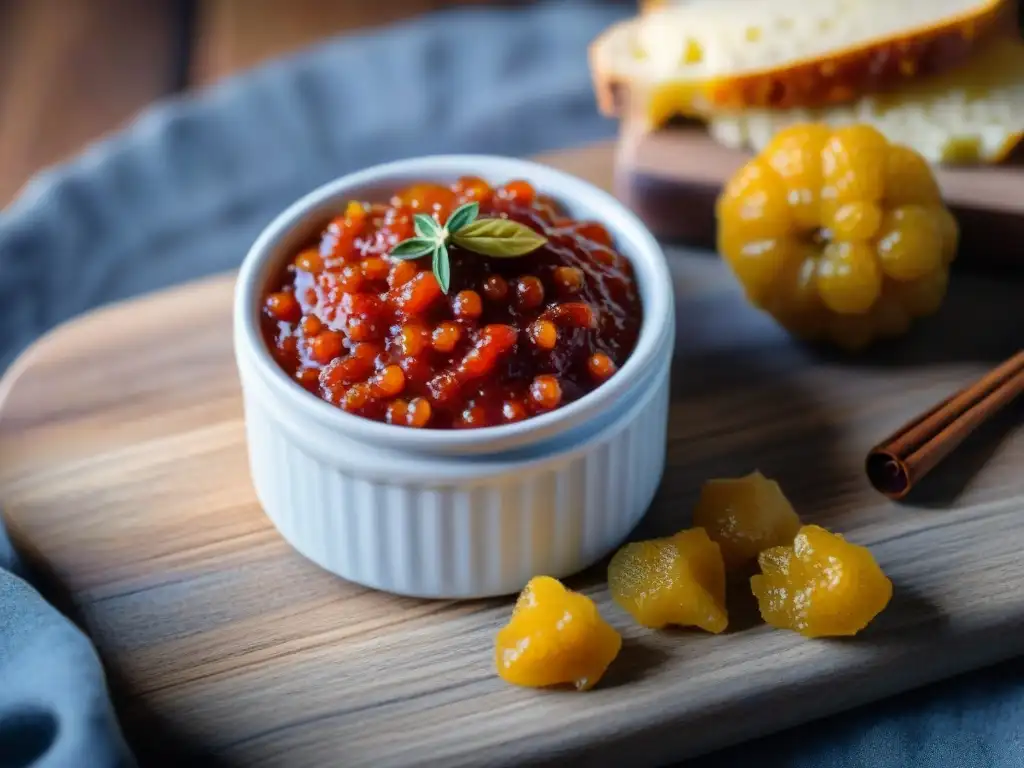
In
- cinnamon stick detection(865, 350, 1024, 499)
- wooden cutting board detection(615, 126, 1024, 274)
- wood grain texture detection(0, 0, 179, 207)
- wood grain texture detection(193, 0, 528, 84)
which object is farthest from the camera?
wood grain texture detection(193, 0, 528, 84)

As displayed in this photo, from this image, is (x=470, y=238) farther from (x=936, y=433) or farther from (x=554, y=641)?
(x=936, y=433)

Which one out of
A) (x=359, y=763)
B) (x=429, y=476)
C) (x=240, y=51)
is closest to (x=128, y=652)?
(x=359, y=763)

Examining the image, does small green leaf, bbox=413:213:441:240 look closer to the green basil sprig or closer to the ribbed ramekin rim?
the green basil sprig

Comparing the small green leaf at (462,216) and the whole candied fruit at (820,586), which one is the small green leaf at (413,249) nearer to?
the small green leaf at (462,216)

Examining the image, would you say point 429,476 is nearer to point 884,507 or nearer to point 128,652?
point 128,652

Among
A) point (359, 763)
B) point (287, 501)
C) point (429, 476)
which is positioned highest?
point (429, 476)

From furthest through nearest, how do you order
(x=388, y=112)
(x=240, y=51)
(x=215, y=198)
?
1. (x=240, y=51)
2. (x=388, y=112)
3. (x=215, y=198)

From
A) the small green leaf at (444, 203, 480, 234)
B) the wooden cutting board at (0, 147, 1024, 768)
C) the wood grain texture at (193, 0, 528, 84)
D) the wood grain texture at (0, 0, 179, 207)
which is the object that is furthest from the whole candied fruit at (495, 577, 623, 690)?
the wood grain texture at (193, 0, 528, 84)

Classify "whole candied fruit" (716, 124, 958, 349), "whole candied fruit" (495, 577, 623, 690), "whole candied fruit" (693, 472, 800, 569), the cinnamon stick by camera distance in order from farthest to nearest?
"whole candied fruit" (716, 124, 958, 349)
the cinnamon stick
"whole candied fruit" (693, 472, 800, 569)
"whole candied fruit" (495, 577, 623, 690)
